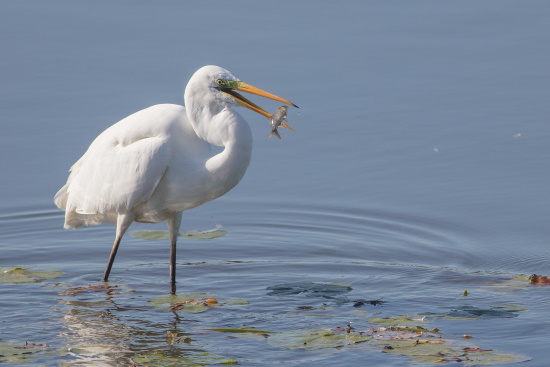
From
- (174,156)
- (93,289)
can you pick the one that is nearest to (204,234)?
(93,289)

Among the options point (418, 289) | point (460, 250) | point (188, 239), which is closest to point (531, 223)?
point (460, 250)

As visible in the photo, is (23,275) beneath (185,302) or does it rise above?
above

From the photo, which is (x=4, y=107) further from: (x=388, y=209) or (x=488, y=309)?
(x=488, y=309)

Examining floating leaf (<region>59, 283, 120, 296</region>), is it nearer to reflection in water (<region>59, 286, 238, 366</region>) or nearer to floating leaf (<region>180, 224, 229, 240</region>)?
reflection in water (<region>59, 286, 238, 366</region>)

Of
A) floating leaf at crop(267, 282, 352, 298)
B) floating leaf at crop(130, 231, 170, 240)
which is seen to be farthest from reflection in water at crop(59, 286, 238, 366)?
floating leaf at crop(130, 231, 170, 240)

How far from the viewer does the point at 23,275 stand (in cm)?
874

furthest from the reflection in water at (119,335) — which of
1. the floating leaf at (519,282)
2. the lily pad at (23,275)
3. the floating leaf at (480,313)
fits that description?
the floating leaf at (519,282)

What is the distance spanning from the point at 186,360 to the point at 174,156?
1.79m

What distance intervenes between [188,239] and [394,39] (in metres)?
4.37

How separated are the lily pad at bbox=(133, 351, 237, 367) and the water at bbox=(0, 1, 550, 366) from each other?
0.13 m

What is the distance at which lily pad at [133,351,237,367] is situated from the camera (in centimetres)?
684

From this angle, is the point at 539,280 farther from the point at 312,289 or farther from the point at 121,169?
the point at 121,169

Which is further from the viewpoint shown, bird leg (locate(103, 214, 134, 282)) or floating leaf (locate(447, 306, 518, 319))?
bird leg (locate(103, 214, 134, 282))

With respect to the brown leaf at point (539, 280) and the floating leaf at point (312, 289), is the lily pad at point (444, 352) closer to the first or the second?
the floating leaf at point (312, 289)
